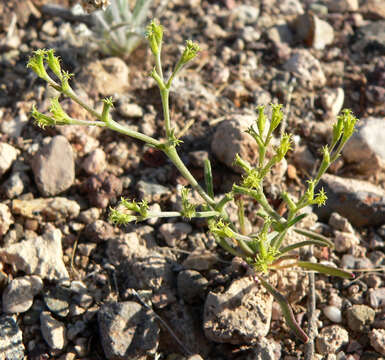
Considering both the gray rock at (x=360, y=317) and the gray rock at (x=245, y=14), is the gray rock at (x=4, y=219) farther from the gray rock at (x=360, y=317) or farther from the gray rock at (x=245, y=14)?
the gray rock at (x=245, y=14)

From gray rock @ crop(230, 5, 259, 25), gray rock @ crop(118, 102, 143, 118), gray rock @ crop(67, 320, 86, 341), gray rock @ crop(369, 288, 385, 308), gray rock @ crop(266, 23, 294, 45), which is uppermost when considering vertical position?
gray rock @ crop(230, 5, 259, 25)

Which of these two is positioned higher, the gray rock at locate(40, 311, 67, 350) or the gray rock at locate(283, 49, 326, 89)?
the gray rock at locate(283, 49, 326, 89)

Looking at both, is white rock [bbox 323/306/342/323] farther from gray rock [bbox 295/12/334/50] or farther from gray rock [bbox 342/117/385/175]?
gray rock [bbox 295/12/334/50]

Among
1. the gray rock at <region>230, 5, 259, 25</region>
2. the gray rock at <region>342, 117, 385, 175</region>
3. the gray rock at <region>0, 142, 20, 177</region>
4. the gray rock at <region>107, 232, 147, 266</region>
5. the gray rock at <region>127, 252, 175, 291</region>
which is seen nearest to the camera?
the gray rock at <region>127, 252, 175, 291</region>

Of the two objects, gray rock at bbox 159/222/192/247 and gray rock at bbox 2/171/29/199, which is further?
gray rock at bbox 2/171/29/199

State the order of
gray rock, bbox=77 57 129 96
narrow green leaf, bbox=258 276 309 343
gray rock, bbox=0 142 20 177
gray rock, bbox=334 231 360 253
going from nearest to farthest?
narrow green leaf, bbox=258 276 309 343 → gray rock, bbox=334 231 360 253 → gray rock, bbox=0 142 20 177 → gray rock, bbox=77 57 129 96

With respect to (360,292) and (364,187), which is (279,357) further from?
(364,187)

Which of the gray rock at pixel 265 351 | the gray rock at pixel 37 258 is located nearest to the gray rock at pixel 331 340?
the gray rock at pixel 265 351

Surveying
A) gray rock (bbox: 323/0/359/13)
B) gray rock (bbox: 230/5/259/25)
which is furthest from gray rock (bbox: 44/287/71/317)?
gray rock (bbox: 323/0/359/13)
